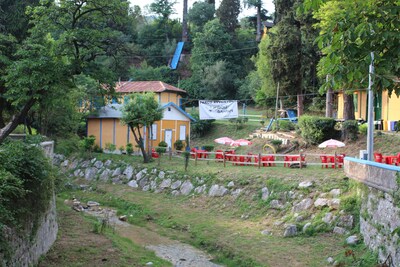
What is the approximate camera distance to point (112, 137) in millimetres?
35781

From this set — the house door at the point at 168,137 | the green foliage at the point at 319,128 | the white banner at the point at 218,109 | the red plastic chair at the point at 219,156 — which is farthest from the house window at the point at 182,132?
the green foliage at the point at 319,128

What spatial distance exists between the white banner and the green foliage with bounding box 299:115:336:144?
29.1 ft

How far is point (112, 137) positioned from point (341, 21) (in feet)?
102

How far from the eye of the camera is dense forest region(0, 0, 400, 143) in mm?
5879

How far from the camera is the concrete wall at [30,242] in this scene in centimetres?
904

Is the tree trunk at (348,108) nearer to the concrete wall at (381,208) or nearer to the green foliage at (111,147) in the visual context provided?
the concrete wall at (381,208)

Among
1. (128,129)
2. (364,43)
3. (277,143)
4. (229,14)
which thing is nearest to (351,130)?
(277,143)

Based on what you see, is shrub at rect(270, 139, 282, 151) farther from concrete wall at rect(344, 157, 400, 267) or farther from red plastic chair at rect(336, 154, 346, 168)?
concrete wall at rect(344, 157, 400, 267)

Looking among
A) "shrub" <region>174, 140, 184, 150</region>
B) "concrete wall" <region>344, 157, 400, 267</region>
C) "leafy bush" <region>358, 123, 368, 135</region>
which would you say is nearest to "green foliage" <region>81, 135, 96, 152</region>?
"shrub" <region>174, 140, 184, 150</region>

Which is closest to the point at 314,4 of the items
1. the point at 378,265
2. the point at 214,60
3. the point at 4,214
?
the point at 4,214

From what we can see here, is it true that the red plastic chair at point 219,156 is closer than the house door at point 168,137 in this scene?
Yes

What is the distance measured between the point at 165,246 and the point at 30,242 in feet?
22.3

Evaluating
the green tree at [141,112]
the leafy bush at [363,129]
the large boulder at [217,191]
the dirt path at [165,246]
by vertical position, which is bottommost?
the dirt path at [165,246]

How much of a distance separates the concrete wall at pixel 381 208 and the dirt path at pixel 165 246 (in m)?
4.90
